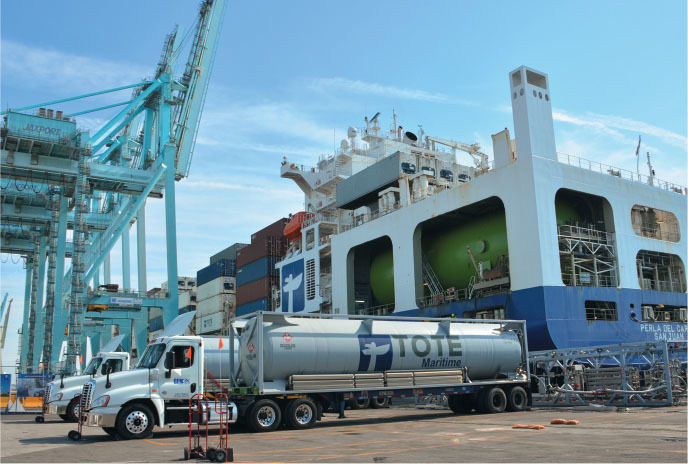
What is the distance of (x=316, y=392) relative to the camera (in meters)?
17.6

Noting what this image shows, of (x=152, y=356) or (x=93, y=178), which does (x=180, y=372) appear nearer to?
(x=152, y=356)

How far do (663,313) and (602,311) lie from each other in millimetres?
5052

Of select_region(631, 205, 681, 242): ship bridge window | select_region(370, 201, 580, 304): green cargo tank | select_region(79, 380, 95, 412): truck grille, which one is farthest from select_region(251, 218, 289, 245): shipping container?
Result: select_region(79, 380, 95, 412): truck grille

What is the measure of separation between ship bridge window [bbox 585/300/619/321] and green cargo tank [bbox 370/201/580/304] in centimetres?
436

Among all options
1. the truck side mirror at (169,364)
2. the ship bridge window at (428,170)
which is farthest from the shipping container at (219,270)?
the truck side mirror at (169,364)

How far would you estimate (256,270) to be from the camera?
58469mm

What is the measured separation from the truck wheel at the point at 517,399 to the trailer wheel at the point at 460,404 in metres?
1.33

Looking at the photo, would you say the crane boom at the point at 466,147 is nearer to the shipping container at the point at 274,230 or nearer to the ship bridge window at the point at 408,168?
the ship bridge window at the point at 408,168

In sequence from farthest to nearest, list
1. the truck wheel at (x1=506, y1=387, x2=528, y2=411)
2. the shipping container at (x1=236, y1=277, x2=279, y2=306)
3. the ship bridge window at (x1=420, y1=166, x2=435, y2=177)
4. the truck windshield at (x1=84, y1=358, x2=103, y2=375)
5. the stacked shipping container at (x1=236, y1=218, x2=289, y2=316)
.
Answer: the stacked shipping container at (x1=236, y1=218, x2=289, y2=316), the shipping container at (x1=236, y1=277, x2=279, y2=306), the ship bridge window at (x1=420, y1=166, x2=435, y2=177), the truck windshield at (x1=84, y1=358, x2=103, y2=375), the truck wheel at (x1=506, y1=387, x2=528, y2=411)

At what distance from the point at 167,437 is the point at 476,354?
10.3 metres

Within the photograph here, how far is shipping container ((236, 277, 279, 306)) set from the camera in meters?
56.2

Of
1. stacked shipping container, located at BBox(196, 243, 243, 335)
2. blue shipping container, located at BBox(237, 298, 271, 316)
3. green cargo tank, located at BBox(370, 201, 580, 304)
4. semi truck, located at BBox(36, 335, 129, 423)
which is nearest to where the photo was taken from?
semi truck, located at BBox(36, 335, 129, 423)

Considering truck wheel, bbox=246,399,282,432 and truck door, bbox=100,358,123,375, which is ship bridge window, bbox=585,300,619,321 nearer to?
truck wheel, bbox=246,399,282,432

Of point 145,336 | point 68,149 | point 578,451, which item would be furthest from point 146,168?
point 578,451
